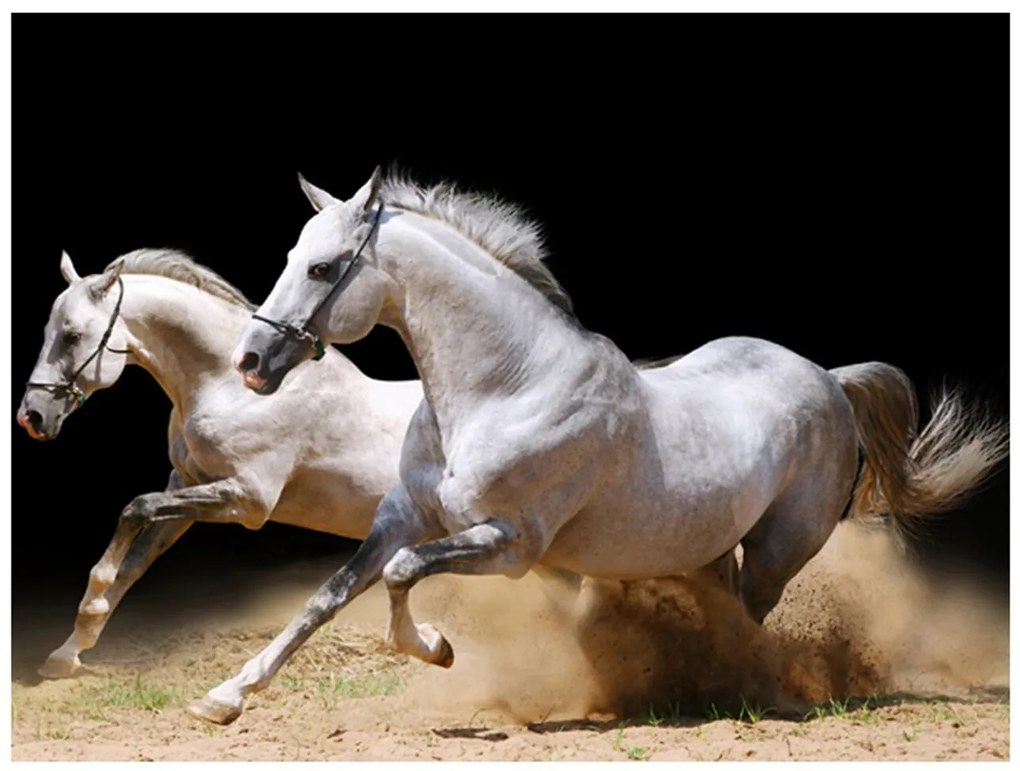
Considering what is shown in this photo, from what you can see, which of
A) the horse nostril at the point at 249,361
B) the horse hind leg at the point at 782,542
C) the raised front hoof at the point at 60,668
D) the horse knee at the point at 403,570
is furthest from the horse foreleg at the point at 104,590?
the horse hind leg at the point at 782,542

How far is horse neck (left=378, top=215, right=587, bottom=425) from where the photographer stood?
612 cm

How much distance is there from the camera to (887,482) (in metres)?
7.60

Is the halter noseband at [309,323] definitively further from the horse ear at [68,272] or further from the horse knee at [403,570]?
the horse ear at [68,272]

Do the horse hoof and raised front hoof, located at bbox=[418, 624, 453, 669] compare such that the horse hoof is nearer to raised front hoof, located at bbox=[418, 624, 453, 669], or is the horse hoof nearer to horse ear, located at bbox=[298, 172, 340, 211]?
raised front hoof, located at bbox=[418, 624, 453, 669]

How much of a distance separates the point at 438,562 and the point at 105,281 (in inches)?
103

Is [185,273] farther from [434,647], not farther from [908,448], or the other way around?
[908,448]

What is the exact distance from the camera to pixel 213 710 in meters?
5.71

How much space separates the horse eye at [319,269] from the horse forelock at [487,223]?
0.45 metres

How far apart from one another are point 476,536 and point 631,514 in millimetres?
675

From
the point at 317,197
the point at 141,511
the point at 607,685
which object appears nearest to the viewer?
the point at 317,197

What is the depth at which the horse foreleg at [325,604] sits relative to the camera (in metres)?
5.73

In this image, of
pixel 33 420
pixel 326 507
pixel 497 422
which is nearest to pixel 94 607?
pixel 33 420

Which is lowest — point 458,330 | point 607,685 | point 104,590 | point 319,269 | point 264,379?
point 607,685

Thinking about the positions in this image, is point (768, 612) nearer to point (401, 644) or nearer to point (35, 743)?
point (401, 644)
